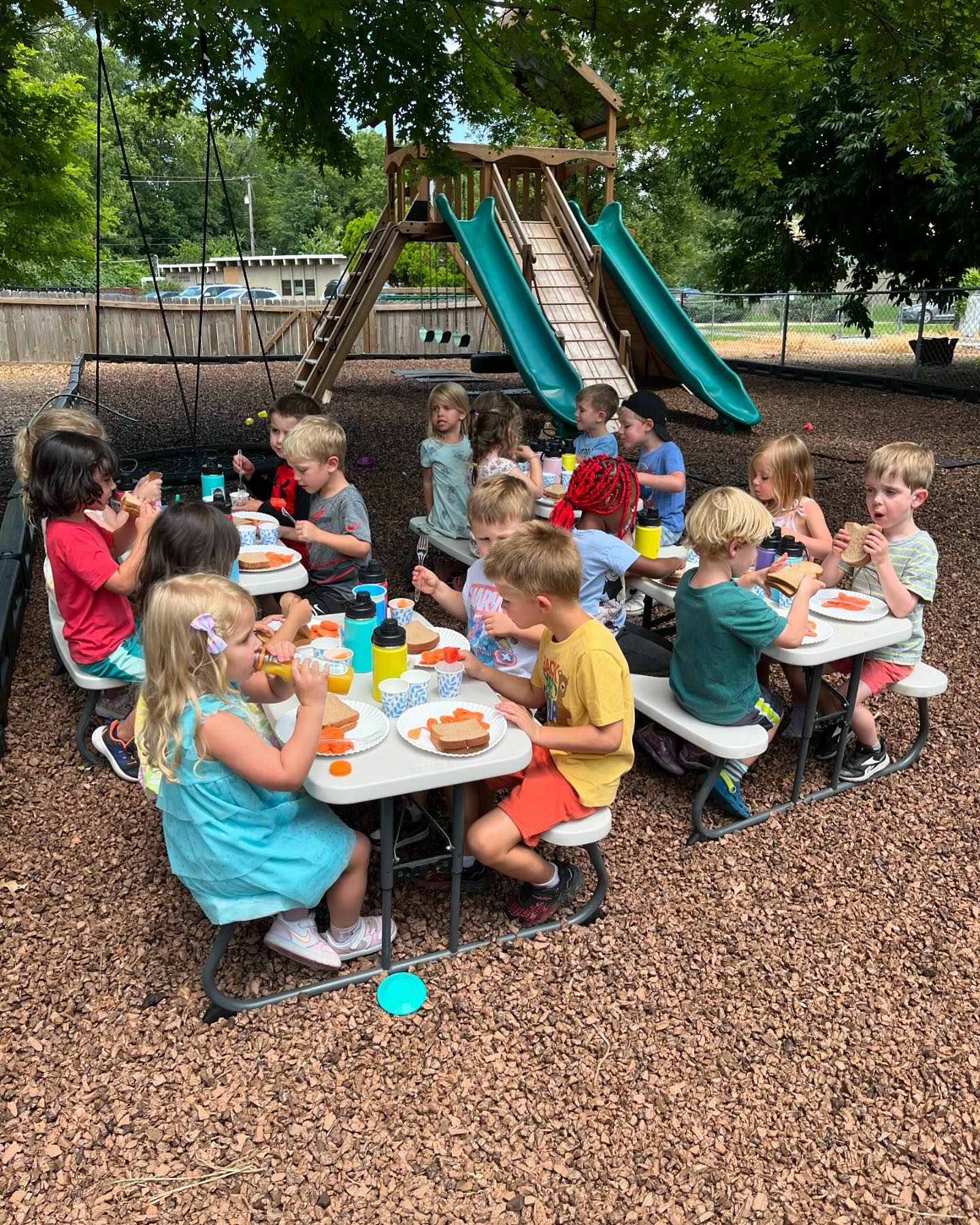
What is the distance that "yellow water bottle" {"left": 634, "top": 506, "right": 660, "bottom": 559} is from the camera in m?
4.52

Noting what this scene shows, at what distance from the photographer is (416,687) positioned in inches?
117

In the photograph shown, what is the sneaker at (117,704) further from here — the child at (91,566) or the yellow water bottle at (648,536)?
the yellow water bottle at (648,536)

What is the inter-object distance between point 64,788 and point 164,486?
4697 millimetres

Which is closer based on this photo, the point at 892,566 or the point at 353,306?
the point at 892,566

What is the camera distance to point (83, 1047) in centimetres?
271

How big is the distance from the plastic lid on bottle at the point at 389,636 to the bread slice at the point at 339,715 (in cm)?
25

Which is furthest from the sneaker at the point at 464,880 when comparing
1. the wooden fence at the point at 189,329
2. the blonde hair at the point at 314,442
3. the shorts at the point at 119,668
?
the wooden fence at the point at 189,329

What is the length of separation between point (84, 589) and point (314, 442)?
4.29 feet

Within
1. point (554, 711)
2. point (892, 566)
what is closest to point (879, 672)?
point (892, 566)

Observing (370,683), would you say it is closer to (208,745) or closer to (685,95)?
(208,745)

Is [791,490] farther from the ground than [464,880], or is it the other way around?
[791,490]

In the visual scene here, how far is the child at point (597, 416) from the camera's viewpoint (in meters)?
6.11

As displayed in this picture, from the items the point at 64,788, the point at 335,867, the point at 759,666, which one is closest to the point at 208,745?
the point at 335,867

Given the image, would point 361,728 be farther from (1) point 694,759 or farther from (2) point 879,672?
(2) point 879,672
